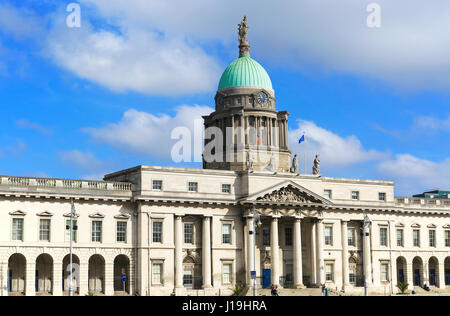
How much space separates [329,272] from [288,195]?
40.8ft

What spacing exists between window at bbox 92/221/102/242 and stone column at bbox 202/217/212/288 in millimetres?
11910

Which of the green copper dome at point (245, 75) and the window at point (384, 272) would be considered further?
the green copper dome at point (245, 75)

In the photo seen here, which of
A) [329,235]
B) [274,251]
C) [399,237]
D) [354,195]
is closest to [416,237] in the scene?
[399,237]

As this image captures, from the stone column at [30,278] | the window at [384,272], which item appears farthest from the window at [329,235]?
the stone column at [30,278]

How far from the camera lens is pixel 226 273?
85188mm

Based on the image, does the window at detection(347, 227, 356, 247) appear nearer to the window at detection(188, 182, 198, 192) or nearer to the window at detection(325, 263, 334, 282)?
the window at detection(325, 263, 334, 282)

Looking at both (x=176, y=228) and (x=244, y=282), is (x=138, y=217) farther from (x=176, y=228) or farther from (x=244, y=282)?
(x=244, y=282)

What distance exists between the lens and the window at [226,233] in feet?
280

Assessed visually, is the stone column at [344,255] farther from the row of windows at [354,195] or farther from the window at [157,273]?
the window at [157,273]

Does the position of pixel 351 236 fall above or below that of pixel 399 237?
above

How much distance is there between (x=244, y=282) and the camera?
85500 millimetres

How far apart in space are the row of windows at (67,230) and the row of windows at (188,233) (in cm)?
332

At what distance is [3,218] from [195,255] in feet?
71.9

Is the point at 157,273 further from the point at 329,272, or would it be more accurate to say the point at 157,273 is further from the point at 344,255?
A: the point at 344,255
